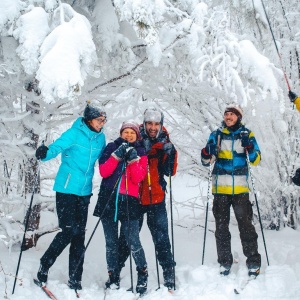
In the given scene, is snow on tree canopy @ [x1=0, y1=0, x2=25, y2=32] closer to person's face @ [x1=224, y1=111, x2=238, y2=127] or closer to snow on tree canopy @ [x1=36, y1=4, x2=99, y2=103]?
snow on tree canopy @ [x1=36, y1=4, x2=99, y2=103]

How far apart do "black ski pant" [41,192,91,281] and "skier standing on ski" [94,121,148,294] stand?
0.20 m

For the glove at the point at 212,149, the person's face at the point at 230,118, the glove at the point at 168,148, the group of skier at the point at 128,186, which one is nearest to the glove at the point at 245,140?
the group of skier at the point at 128,186

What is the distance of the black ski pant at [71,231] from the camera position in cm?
394

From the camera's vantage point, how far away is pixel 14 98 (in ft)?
15.4

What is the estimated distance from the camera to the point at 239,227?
439 centimetres

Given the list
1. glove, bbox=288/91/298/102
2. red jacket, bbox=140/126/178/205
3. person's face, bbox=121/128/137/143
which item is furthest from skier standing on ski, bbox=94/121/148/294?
glove, bbox=288/91/298/102

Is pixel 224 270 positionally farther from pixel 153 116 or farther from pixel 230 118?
pixel 153 116

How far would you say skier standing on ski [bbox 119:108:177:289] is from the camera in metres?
4.13

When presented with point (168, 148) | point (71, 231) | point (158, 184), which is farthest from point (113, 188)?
point (168, 148)

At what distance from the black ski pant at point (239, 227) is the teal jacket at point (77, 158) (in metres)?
1.51

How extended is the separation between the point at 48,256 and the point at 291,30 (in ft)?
15.4

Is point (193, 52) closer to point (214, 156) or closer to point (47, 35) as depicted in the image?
point (214, 156)

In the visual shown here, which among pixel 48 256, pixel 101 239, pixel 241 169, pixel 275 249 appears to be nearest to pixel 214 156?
pixel 241 169

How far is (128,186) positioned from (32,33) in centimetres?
177
